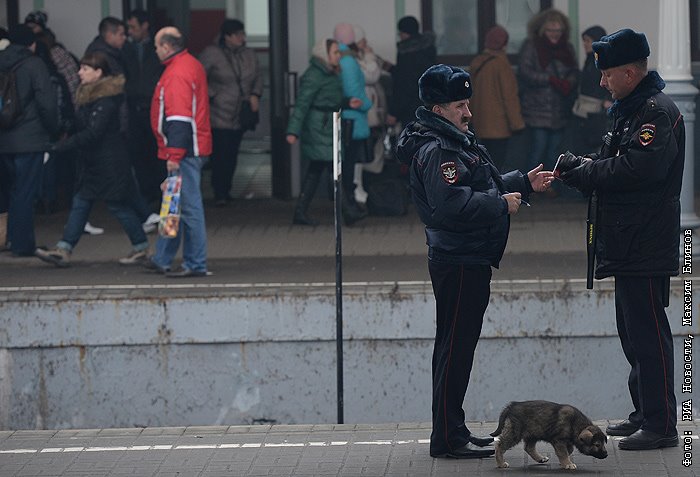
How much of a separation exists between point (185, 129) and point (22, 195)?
1.89 metres

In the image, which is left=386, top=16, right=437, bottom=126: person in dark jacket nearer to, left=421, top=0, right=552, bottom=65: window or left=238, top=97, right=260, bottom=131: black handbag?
left=421, top=0, right=552, bottom=65: window

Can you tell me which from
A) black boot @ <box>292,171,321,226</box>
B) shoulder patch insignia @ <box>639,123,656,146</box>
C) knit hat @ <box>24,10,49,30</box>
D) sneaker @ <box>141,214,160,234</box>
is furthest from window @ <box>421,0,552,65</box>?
shoulder patch insignia @ <box>639,123,656,146</box>

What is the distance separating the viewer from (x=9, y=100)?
40.0 ft

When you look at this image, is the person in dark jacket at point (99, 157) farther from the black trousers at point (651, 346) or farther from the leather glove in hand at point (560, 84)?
the black trousers at point (651, 346)

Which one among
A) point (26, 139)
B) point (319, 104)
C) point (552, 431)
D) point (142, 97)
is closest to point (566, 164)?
point (552, 431)

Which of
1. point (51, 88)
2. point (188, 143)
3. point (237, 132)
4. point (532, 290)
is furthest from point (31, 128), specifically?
point (532, 290)

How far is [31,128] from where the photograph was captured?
12.3 meters

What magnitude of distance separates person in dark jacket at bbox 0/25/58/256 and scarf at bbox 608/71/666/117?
6238 mm

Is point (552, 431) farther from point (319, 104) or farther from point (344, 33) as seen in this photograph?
point (344, 33)

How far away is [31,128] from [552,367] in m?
4.38

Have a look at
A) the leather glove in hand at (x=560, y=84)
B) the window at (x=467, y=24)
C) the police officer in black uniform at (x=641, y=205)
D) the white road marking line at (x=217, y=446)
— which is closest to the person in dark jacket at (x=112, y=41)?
the window at (x=467, y=24)

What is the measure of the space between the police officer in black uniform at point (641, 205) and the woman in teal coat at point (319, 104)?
21.5 ft

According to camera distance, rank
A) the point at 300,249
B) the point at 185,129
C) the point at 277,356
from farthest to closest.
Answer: the point at 300,249
the point at 185,129
the point at 277,356

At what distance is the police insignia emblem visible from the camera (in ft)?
21.9
